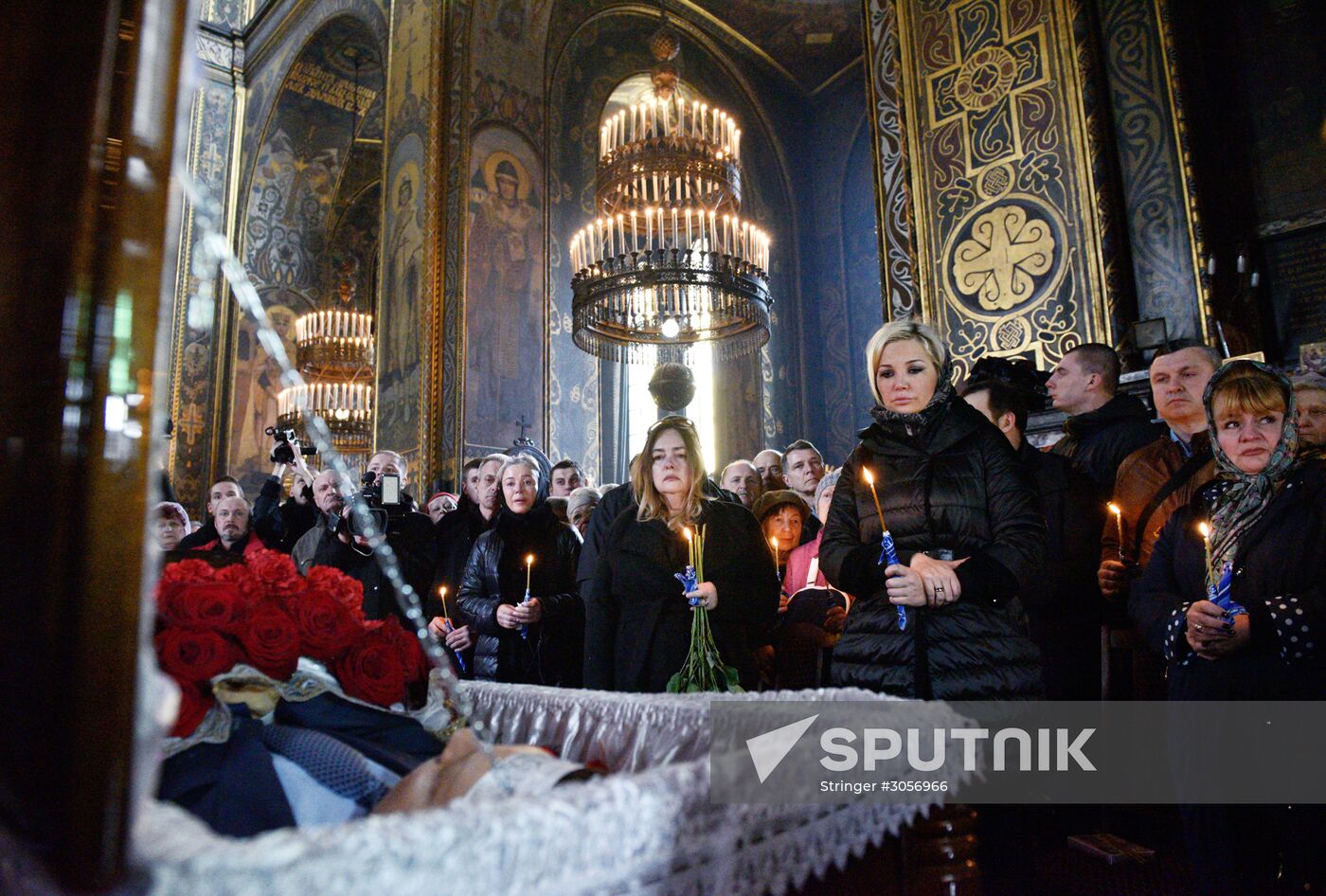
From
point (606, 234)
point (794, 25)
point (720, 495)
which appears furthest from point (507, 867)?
point (794, 25)

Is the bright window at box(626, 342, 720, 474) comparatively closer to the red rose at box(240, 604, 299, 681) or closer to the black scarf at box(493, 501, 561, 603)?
the black scarf at box(493, 501, 561, 603)

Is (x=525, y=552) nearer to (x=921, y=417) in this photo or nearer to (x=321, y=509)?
(x=321, y=509)

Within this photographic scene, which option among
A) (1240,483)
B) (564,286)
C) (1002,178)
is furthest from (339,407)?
(1240,483)

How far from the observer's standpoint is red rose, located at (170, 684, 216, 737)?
1.11 m

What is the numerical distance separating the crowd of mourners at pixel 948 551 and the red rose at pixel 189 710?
122cm

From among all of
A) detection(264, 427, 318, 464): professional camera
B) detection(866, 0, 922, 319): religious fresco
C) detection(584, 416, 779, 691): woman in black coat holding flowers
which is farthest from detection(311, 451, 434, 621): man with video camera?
detection(866, 0, 922, 319): religious fresco

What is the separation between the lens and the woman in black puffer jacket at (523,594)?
342 centimetres

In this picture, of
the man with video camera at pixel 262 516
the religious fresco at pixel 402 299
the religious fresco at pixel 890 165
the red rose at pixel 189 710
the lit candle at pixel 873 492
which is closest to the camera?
the red rose at pixel 189 710

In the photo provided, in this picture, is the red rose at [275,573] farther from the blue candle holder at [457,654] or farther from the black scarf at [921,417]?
the blue candle holder at [457,654]

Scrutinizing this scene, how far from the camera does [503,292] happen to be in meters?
7.80

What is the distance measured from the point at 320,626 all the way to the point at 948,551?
1390mm

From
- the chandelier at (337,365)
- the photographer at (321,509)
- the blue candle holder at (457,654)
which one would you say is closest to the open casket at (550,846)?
the blue candle holder at (457,654)

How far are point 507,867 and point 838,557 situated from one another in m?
1.60

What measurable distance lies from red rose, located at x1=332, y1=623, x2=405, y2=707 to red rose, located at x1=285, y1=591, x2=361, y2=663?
28 millimetres
